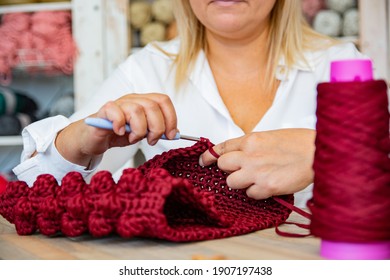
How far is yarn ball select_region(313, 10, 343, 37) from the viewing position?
2.23m

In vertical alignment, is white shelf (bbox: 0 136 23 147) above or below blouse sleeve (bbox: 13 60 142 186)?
below

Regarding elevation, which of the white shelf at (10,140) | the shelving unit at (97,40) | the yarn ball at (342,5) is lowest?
the white shelf at (10,140)

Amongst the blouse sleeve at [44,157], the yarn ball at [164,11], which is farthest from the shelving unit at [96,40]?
the blouse sleeve at [44,157]

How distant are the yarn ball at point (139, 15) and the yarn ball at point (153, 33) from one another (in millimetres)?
36

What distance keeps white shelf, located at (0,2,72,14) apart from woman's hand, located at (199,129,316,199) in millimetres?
1883

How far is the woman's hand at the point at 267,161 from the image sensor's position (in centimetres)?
72

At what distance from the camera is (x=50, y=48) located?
8.09 feet

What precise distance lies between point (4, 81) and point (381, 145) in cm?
236

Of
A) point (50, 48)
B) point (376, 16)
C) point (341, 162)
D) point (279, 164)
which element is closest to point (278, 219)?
point (279, 164)

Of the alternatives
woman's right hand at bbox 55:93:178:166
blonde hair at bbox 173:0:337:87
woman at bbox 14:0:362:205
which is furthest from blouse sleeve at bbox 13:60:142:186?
blonde hair at bbox 173:0:337:87

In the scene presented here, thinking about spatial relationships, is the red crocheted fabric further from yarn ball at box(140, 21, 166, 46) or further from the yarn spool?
yarn ball at box(140, 21, 166, 46)

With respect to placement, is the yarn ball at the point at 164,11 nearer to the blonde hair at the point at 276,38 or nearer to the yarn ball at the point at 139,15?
the yarn ball at the point at 139,15

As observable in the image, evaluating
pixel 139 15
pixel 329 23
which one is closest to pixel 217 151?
pixel 329 23

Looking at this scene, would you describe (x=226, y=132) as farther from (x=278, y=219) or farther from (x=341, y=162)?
(x=341, y=162)
